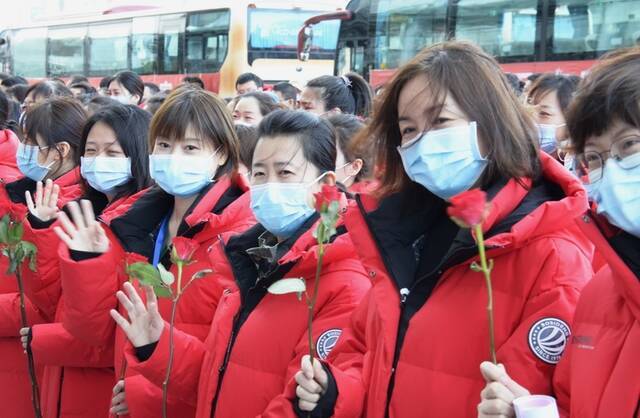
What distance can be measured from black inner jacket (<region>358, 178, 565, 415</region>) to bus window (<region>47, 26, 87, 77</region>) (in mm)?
18445

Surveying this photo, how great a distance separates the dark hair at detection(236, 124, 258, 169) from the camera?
11.6 ft

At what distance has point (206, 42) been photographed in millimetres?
16906

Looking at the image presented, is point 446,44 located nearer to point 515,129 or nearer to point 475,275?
point 515,129

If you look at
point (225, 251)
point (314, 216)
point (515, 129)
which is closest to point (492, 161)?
point (515, 129)

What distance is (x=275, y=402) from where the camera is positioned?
2324 mm

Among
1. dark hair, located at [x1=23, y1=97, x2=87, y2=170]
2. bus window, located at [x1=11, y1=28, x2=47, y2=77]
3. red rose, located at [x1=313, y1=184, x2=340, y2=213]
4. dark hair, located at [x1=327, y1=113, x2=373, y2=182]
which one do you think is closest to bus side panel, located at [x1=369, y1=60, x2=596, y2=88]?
dark hair, located at [x1=23, y1=97, x2=87, y2=170]

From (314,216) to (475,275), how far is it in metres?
0.77

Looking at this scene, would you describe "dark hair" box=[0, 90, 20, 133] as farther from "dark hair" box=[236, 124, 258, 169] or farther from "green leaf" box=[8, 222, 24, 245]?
"green leaf" box=[8, 222, 24, 245]

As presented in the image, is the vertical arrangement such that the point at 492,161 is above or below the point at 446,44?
below

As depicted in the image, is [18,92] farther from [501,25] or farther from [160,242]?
[160,242]

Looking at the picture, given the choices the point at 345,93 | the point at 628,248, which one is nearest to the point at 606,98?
the point at 628,248

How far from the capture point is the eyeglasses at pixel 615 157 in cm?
182

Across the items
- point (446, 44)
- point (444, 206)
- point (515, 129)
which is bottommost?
point (444, 206)

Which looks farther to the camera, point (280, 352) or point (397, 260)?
point (280, 352)
